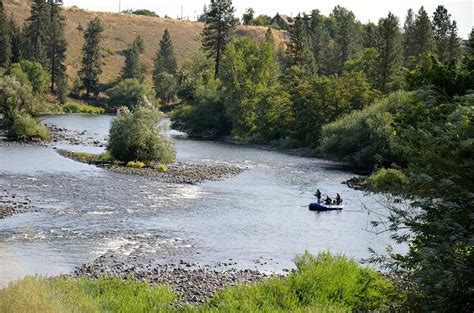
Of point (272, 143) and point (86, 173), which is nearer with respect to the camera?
point (86, 173)

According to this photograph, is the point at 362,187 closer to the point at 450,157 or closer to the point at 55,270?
the point at 55,270

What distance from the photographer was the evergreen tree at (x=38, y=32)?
13425 centimetres

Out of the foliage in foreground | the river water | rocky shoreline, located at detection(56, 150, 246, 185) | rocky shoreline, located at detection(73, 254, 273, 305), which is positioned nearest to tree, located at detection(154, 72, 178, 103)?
rocky shoreline, located at detection(56, 150, 246, 185)

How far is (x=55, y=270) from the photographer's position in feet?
83.7

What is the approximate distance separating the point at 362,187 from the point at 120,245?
90.9 ft

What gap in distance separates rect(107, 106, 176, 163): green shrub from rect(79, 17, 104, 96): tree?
8447 cm

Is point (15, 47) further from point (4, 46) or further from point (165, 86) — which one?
point (165, 86)

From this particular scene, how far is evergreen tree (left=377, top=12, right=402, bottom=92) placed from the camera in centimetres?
9888

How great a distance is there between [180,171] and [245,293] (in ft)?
120

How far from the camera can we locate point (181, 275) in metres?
26.0

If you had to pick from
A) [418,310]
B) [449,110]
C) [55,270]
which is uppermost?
[449,110]

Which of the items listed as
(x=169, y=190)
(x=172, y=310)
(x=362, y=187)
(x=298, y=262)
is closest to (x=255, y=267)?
(x=298, y=262)

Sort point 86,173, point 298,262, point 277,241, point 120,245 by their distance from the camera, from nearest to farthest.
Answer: point 298,262, point 120,245, point 277,241, point 86,173

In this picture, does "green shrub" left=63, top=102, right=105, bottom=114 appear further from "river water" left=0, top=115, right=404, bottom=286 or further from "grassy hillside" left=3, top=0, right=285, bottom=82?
"river water" left=0, top=115, right=404, bottom=286
